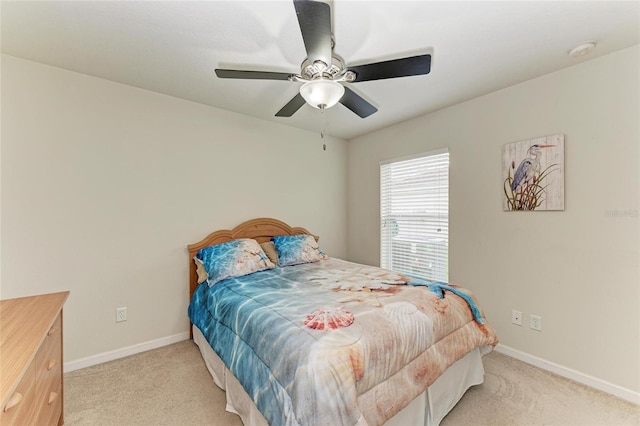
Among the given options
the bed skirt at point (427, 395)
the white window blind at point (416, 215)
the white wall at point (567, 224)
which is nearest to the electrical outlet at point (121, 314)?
the bed skirt at point (427, 395)

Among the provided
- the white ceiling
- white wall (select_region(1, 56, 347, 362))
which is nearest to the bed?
white wall (select_region(1, 56, 347, 362))

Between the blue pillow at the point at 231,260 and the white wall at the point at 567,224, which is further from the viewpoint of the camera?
the blue pillow at the point at 231,260

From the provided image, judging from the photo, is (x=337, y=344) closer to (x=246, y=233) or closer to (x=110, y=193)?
(x=246, y=233)

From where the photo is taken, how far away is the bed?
46.5 inches

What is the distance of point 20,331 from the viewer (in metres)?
1.08

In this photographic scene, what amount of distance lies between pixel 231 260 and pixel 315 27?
2.02 m

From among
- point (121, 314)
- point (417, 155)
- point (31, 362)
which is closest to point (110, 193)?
point (121, 314)

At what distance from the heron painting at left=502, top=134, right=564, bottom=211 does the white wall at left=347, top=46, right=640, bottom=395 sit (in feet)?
0.19

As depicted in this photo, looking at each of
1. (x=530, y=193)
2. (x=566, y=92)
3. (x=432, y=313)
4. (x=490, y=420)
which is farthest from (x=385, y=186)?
(x=490, y=420)

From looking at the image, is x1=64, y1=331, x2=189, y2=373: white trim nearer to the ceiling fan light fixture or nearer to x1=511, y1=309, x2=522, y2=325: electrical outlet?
the ceiling fan light fixture

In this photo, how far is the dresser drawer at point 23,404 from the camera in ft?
2.66

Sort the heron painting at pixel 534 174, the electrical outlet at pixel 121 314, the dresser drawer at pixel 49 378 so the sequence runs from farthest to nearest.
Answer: the electrical outlet at pixel 121 314 < the heron painting at pixel 534 174 < the dresser drawer at pixel 49 378

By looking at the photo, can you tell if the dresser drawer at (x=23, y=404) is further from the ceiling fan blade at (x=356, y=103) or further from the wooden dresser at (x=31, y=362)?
the ceiling fan blade at (x=356, y=103)

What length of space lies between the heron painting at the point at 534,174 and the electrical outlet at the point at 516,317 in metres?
0.96
